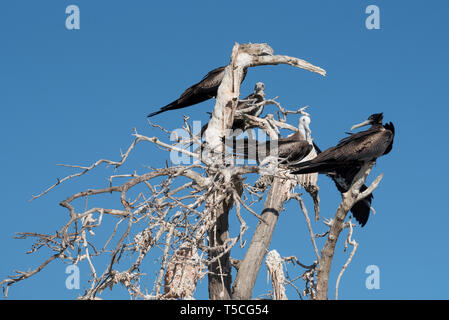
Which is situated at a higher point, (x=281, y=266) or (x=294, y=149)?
(x=294, y=149)

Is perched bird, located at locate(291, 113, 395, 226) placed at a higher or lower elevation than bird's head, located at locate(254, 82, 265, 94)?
lower

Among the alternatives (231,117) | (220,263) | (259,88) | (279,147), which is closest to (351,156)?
(279,147)

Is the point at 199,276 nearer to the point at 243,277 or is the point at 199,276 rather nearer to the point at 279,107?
the point at 243,277

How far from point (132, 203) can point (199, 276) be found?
1.03m

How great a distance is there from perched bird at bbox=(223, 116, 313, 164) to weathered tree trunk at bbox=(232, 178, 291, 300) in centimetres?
43

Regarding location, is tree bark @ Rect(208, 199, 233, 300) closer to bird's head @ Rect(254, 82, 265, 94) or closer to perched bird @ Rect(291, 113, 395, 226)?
perched bird @ Rect(291, 113, 395, 226)

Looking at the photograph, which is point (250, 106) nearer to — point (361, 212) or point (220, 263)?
point (361, 212)

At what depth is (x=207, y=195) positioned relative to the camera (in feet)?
25.2

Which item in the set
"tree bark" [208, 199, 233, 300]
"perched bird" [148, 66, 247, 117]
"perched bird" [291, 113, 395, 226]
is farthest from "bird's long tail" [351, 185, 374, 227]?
"perched bird" [148, 66, 247, 117]

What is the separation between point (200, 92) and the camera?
10.0 metres

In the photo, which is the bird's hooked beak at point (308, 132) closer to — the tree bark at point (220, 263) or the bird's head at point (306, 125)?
the bird's head at point (306, 125)

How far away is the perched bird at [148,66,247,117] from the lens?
388 inches
